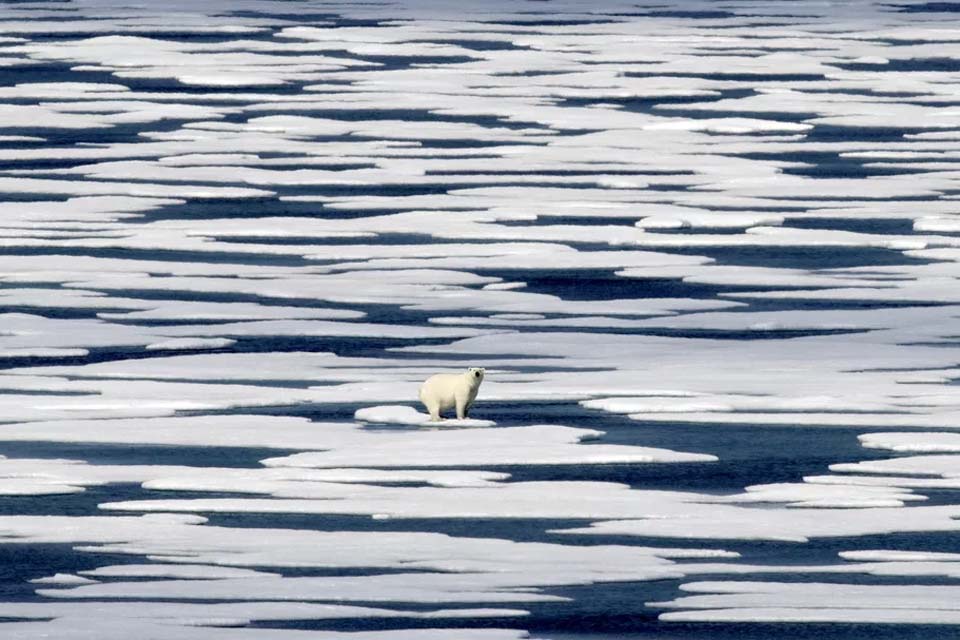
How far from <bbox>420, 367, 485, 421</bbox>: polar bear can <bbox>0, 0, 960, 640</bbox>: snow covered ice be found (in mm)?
50

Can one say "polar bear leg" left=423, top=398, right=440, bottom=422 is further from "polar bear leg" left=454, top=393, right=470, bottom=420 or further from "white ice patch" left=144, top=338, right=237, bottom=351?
"white ice patch" left=144, top=338, right=237, bottom=351

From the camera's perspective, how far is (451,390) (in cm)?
520

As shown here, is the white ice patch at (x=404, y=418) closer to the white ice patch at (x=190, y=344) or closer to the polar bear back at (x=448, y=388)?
the polar bear back at (x=448, y=388)

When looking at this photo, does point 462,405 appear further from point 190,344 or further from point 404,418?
point 190,344

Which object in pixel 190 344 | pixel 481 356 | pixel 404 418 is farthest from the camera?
pixel 190 344

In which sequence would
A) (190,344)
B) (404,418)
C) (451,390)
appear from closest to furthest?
(451,390) → (404,418) → (190,344)

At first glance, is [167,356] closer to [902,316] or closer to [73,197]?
[902,316]

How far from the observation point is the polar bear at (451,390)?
5191 mm

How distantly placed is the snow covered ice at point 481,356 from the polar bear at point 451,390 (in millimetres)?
50

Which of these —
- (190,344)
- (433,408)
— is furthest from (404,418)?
(190,344)

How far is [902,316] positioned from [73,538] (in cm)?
289

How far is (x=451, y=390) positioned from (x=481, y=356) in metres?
0.93

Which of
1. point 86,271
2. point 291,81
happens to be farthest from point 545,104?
point 86,271

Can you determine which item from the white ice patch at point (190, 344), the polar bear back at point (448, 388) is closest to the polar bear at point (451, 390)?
the polar bear back at point (448, 388)
